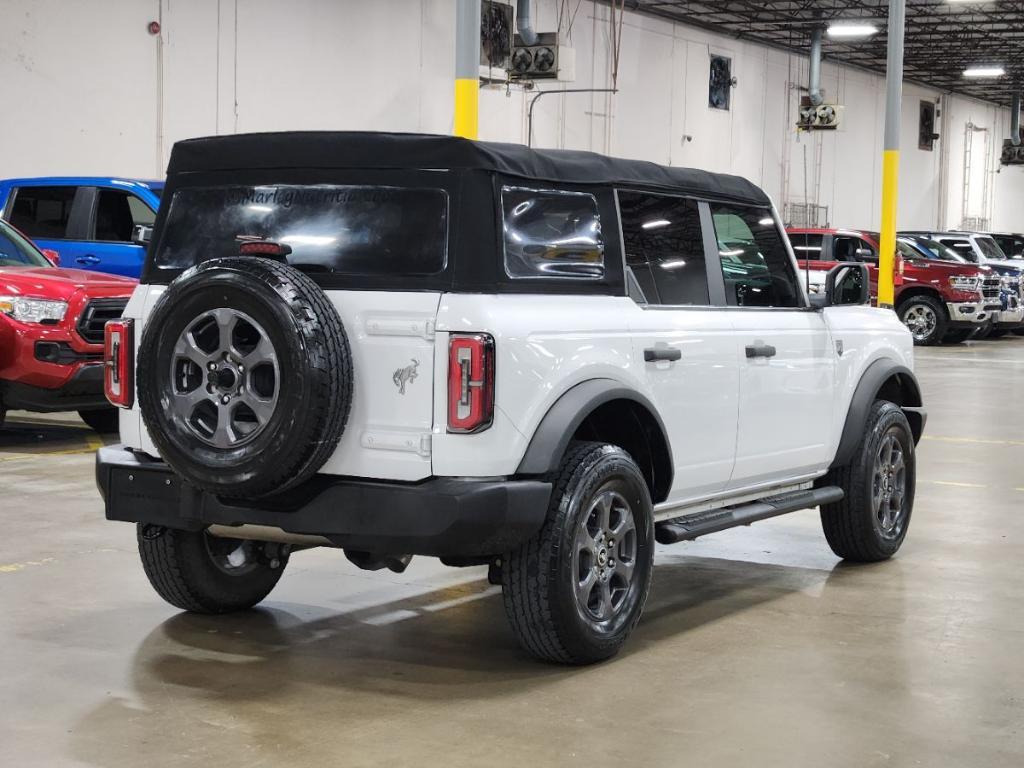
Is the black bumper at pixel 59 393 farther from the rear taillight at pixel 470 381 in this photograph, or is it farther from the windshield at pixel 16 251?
the rear taillight at pixel 470 381

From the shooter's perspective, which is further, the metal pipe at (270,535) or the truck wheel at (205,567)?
the truck wheel at (205,567)

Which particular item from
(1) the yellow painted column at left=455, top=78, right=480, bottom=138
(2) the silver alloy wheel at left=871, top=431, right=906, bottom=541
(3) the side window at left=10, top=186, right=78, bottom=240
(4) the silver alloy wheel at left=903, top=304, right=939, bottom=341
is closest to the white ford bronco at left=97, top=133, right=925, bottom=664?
(2) the silver alloy wheel at left=871, top=431, right=906, bottom=541

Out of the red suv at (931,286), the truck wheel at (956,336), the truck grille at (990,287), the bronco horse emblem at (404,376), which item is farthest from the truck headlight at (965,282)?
the bronco horse emblem at (404,376)

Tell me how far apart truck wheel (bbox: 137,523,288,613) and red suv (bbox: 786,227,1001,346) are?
738 inches

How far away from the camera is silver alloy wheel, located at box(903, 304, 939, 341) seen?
2512cm

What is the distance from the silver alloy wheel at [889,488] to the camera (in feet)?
23.3

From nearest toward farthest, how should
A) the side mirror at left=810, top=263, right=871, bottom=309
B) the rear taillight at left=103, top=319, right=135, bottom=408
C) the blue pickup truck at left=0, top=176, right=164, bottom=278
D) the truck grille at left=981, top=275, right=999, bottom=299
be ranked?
the rear taillight at left=103, top=319, right=135, bottom=408 → the side mirror at left=810, top=263, right=871, bottom=309 → the blue pickup truck at left=0, top=176, right=164, bottom=278 → the truck grille at left=981, top=275, right=999, bottom=299

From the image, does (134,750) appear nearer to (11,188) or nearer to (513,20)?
(11,188)

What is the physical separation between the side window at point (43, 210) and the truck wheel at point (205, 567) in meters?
9.27

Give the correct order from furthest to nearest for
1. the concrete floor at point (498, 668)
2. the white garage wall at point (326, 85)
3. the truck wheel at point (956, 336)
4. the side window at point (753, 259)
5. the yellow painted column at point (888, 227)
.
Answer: the truck wheel at point (956, 336) < the yellow painted column at point (888, 227) < the white garage wall at point (326, 85) < the side window at point (753, 259) < the concrete floor at point (498, 668)

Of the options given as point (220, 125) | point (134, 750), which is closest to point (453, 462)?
point (134, 750)

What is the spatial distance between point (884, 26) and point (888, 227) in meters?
18.1

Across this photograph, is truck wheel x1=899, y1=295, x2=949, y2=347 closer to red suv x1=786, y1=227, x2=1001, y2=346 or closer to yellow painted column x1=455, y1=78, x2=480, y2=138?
red suv x1=786, y1=227, x2=1001, y2=346

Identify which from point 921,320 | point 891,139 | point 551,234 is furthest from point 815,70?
point 551,234
